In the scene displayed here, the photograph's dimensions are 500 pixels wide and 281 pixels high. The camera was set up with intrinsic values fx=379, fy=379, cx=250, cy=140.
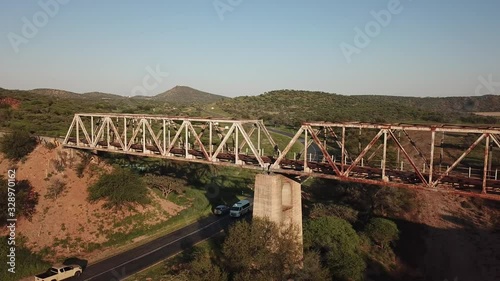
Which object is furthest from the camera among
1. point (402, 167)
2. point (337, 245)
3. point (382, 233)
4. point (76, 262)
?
point (382, 233)

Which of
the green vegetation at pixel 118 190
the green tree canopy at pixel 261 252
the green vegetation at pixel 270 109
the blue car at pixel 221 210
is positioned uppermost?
the green vegetation at pixel 270 109

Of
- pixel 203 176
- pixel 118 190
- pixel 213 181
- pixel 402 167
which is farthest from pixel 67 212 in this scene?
pixel 402 167

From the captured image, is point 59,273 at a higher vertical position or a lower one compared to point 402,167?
lower

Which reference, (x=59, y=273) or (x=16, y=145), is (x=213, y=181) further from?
(x=59, y=273)

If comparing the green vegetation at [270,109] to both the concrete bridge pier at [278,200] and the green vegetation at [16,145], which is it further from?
the concrete bridge pier at [278,200]

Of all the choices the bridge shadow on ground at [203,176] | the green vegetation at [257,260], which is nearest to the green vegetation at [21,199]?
the bridge shadow on ground at [203,176]

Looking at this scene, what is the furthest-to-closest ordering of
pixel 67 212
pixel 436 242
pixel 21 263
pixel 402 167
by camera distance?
pixel 436 242 → pixel 67 212 → pixel 21 263 → pixel 402 167

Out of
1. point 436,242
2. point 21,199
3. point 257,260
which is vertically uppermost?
point 21,199
